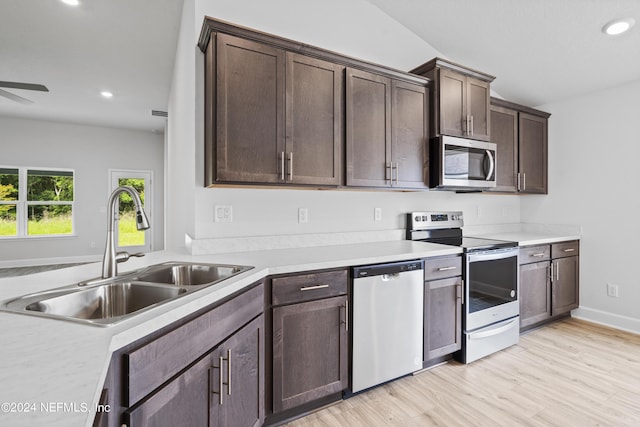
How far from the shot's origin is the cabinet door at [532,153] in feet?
11.3

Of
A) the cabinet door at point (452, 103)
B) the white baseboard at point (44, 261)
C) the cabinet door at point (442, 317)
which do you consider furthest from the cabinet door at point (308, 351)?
the white baseboard at point (44, 261)

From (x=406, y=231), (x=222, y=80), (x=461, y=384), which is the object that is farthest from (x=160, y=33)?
(x=461, y=384)

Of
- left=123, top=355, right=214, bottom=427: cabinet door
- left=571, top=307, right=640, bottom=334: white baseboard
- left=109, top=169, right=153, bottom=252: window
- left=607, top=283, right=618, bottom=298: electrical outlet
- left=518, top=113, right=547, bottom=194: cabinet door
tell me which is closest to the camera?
left=123, top=355, right=214, bottom=427: cabinet door

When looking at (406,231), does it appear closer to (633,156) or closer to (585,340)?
(585,340)

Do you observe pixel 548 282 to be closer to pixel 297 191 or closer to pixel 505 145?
pixel 505 145

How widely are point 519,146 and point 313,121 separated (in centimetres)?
255

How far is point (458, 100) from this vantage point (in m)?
2.72

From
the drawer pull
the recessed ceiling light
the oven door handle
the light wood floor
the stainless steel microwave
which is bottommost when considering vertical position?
the light wood floor

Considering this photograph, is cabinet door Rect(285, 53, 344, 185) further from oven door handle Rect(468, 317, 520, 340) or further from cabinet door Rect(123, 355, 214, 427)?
oven door handle Rect(468, 317, 520, 340)

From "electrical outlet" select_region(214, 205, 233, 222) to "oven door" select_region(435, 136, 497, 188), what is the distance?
1.69 m

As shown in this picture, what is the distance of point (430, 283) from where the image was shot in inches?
88.4

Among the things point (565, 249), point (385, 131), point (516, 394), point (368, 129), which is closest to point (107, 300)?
point (368, 129)

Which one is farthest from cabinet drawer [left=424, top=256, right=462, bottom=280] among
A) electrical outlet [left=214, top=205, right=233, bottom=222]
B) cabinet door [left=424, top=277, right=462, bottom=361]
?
electrical outlet [left=214, top=205, right=233, bottom=222]

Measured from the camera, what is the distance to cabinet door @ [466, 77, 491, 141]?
279 centimetres
